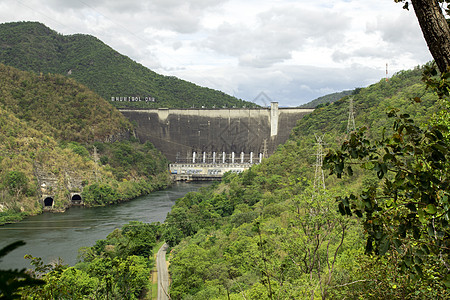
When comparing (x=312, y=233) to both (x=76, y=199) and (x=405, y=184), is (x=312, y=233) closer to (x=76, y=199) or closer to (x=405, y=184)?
(x=405, y=184)

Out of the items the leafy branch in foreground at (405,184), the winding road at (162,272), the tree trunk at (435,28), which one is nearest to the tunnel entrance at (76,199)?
the winding road at (162,272)

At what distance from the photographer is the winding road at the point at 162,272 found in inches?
673

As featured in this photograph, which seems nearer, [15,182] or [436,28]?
[436,28]

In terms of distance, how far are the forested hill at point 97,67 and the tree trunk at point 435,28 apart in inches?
2571

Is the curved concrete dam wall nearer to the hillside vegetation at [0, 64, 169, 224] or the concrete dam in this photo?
the concrete dam

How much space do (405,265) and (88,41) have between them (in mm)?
86780

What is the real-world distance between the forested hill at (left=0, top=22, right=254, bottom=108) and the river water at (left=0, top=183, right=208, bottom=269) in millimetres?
32323

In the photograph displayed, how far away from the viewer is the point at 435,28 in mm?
2486

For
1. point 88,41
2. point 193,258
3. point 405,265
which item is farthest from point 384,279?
point 88,41

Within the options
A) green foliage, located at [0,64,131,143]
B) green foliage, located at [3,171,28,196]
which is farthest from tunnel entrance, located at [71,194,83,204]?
green foliage, located at [0,64,131,143]

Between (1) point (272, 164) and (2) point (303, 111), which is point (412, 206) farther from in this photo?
(2) point (303, 111)

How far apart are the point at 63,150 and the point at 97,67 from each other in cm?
3520

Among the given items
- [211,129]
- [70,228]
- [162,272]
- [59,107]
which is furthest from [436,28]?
[211,129]

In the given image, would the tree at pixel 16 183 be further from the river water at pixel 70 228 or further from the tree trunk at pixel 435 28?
the tree trunk at pixel 435 28
